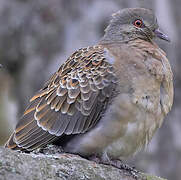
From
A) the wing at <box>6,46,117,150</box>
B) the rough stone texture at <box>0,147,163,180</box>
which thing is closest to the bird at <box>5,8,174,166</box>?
the wing at <box>6,46,117,150</box>

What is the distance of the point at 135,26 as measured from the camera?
6.73 metres

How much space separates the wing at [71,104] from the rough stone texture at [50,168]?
51 centimetres

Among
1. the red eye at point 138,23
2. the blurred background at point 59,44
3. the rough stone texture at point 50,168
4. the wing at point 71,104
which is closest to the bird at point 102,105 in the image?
the wing at point 71,104

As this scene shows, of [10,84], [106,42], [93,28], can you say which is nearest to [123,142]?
[106,42]

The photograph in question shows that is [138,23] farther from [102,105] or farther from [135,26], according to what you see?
[102,105]

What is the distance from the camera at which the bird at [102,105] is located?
5680 millimetres

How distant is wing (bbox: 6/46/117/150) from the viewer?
19.2 ft

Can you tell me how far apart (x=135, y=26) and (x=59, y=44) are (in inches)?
182

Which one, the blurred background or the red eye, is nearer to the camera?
the red eye

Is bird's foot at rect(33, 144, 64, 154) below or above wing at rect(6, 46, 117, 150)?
below

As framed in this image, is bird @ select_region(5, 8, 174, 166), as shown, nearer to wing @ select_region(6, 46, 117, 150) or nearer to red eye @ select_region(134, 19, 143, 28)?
wing @ select_region(6, 46, 117, 150)

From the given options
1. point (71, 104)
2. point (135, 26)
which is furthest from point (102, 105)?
point (135, 26)

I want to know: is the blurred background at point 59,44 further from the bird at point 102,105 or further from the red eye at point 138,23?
the bird at point 102,105

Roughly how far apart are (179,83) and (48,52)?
2706 millimetres
